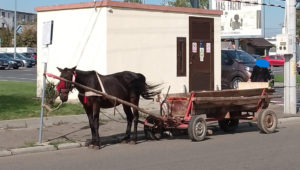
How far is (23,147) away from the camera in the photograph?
10734 mm

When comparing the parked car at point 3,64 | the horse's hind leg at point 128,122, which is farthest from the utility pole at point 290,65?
the parked car at point 3,64

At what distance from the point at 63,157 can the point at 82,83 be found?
1622 millimetres

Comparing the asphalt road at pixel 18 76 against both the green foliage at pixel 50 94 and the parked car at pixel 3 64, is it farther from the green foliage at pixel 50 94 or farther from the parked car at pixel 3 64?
the green foliage at pixel 50 94

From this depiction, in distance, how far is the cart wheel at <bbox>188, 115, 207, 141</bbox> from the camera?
11234 mm

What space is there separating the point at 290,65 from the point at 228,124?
16.0 feet

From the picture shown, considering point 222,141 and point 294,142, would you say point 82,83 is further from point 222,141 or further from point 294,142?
point 294,142

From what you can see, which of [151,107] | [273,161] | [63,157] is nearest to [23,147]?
[63,157]

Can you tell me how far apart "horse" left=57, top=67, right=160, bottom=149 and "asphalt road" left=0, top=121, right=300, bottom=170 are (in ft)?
2.10

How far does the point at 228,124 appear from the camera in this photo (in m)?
13.5

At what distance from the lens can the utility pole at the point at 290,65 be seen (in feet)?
55.8

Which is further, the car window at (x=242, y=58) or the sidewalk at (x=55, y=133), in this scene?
the car window at (x=242, y=58)

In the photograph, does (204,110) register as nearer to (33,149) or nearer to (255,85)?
(255,85)

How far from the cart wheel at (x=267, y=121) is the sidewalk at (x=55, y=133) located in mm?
2851

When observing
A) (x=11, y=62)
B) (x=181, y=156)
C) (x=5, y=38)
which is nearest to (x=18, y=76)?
(x=11, y=62)
